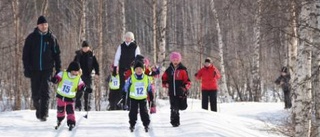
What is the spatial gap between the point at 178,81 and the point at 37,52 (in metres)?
2.76

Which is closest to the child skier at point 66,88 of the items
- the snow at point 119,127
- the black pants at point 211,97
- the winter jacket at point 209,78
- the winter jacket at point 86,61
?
the snow at point 119,127

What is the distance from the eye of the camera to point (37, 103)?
9.65 meters

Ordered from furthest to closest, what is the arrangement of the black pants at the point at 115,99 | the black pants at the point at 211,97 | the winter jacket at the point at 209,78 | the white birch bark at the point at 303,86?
the black pants at the point at 115,99 < the black pants at the point at 211,97 < the winter jacket at the point at 209,78 < the white birch bark at the point at 303,86

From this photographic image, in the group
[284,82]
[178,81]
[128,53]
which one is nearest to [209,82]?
[128,53]

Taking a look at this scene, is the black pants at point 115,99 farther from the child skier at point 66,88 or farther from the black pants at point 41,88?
the child skier at point 66,88

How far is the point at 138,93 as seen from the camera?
8953 mm

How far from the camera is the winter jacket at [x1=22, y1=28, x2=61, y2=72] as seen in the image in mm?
9478

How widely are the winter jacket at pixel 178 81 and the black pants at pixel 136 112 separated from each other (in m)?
0.75

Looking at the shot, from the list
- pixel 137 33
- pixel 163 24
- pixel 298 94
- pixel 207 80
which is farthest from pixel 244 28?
pixel 298 94

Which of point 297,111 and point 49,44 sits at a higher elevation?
point 49,44

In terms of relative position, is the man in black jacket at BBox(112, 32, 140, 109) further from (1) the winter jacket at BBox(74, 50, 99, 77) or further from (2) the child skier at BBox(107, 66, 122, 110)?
(2) the child skier at BBox(107, 66, 122, 110)

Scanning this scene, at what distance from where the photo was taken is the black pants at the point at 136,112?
29.1 feet

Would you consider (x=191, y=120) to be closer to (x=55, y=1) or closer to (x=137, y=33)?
(x=55, y=1)

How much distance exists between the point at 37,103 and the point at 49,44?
1.17m
